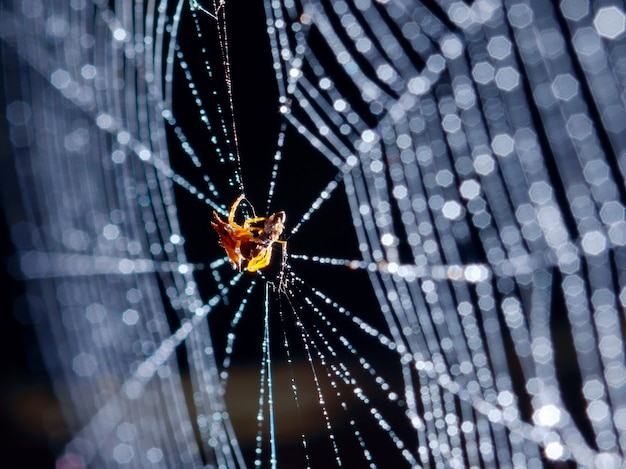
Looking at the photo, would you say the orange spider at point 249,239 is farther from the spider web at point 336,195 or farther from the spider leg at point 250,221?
the spider web at point 336,195

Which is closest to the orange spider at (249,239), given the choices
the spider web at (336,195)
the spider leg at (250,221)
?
the spider leg at (250,221)

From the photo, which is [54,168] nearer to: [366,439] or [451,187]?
[451,187]

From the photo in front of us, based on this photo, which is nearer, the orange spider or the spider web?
the spider web

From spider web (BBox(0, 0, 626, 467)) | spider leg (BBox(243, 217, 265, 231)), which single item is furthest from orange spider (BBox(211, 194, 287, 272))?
spider web (BBox(0, 0, 626, 467))

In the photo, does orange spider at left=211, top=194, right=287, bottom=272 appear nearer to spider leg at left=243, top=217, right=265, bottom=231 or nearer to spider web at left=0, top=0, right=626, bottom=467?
spider leg at left=243, top=217, right=265, bottom=231

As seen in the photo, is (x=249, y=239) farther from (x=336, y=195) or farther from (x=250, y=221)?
(x=336, y=195)

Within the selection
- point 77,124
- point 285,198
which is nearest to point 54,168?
point 77,124
